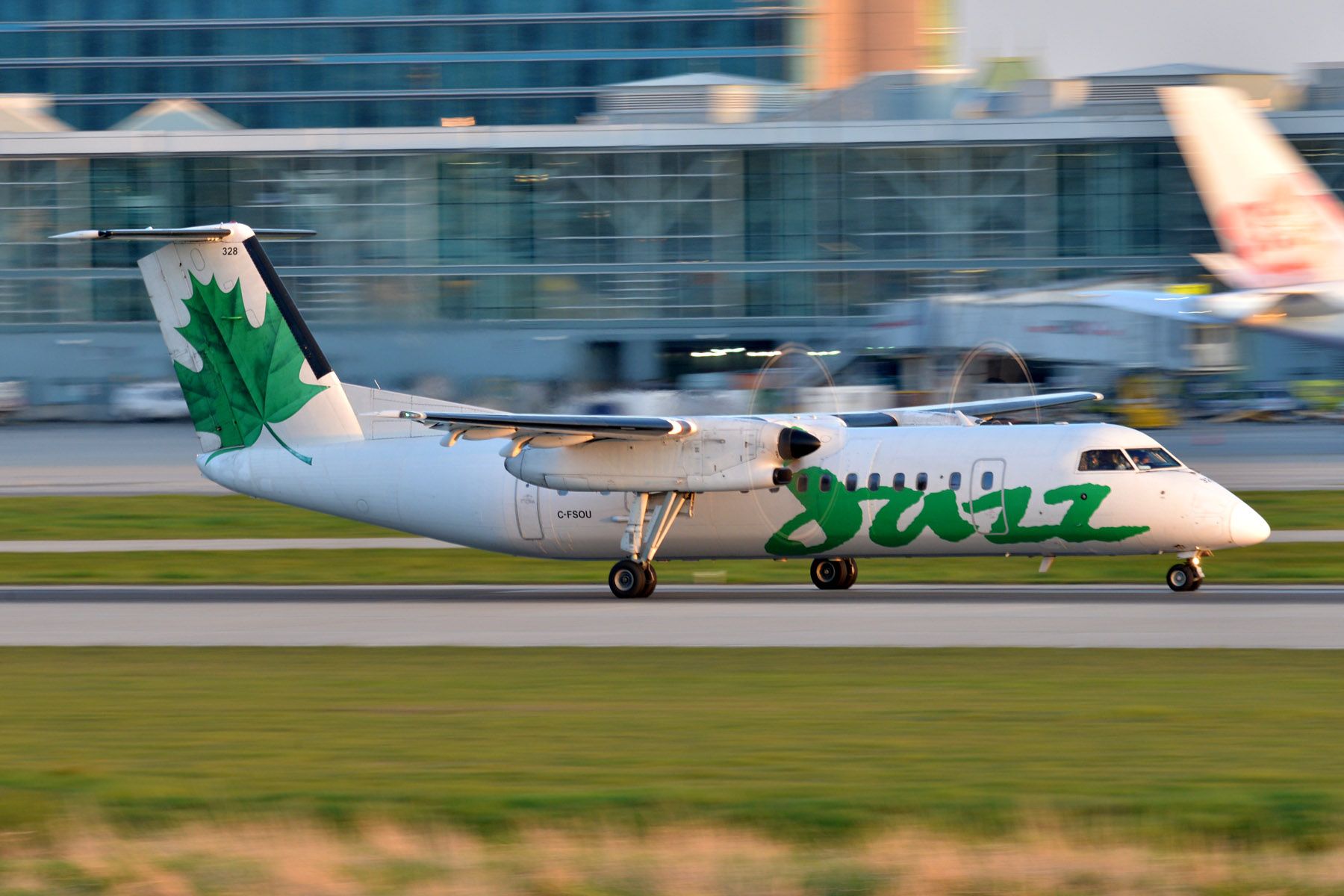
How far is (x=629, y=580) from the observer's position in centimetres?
2405

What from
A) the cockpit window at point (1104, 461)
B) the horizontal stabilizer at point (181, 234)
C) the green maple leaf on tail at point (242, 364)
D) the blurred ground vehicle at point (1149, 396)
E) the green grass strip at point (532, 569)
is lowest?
the green grass strip at point (532, 569)

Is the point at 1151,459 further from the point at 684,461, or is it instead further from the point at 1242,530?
the point at 684,461

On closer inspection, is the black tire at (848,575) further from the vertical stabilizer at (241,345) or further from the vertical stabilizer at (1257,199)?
the vertical stabilizer at (1257,199)

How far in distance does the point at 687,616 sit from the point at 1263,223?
30330mm

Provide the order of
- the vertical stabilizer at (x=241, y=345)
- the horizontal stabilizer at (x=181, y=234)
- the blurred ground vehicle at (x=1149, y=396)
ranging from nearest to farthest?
the horizontal stabilizer at (x=181, y=234)
the vertical stabilizer at (x=241, y=345)
the blurred ground vehicle at (x=1149, y=396)

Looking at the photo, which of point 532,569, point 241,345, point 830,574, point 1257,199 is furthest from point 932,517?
point 1257,199

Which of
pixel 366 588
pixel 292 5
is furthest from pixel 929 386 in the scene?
pixel 292 5

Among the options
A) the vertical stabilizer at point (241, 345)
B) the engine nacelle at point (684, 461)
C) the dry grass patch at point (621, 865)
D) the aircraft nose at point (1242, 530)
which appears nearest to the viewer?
the dry grass patch at point (621, 865)

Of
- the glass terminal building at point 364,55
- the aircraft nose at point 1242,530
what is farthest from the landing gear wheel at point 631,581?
the glass terminal building at point 364,55

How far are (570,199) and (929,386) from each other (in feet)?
80.7

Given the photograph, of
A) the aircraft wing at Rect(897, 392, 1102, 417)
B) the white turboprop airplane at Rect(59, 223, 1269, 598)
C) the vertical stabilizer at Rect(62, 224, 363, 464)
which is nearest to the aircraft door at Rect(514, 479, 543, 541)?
the white turboprop airplane at Rect(59, 223, 1269, 598)

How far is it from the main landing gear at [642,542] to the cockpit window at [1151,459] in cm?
643

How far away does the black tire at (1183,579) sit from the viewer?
75.0 feet

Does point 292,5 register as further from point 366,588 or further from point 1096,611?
point 1096,611
